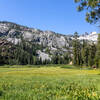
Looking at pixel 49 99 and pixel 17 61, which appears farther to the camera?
pixel 17 61

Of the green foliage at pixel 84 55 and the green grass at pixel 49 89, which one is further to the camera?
the green foliage at pixel 84 55

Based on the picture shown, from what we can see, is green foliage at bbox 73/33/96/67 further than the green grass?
Yes

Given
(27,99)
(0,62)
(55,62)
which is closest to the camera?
(27,99)

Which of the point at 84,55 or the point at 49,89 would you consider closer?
the point at 49,89

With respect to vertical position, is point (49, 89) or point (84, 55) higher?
point (84, 55)

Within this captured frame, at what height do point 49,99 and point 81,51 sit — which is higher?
point 81,51

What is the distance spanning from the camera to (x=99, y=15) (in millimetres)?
16734

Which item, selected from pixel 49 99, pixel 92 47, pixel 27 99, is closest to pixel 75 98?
pixel 49 99

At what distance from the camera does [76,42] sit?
96500 mm

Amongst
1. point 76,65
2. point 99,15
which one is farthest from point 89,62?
point 99,15

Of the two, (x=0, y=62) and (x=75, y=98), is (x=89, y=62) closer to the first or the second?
(x=75, y=98)

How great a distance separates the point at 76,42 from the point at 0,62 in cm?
9723

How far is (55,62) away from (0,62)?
224ft

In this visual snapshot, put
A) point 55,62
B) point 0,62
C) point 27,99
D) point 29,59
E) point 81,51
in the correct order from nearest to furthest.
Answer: point 27,99
point 81,51
point 0,62
point 29,59
point 55,62
